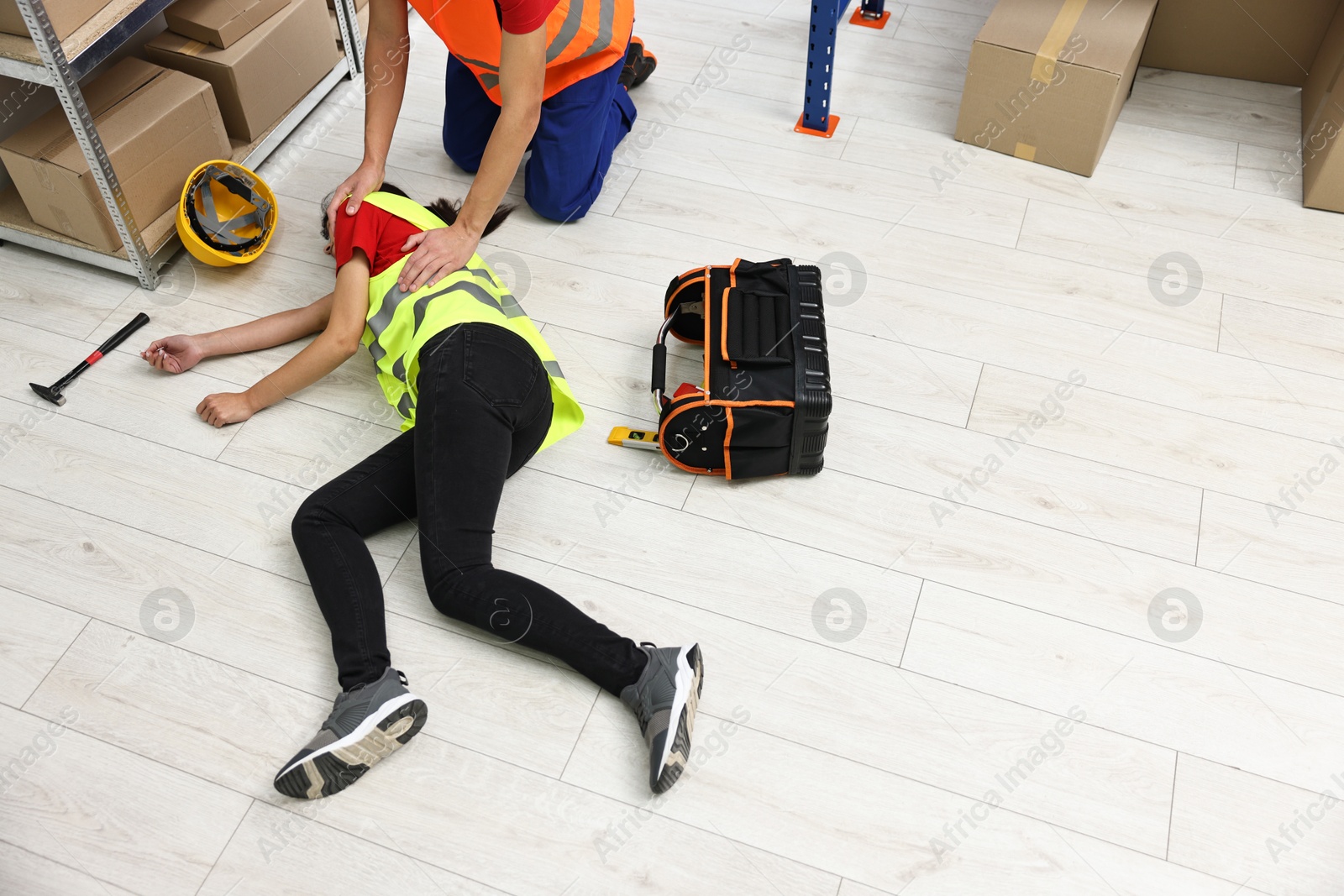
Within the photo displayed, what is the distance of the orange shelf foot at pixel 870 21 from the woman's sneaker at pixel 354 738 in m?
2.28

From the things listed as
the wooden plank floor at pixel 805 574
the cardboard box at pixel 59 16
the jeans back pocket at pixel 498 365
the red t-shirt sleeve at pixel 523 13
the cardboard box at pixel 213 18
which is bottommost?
the wooden plank floor at pixel 805 574

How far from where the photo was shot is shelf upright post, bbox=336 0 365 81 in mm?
2494

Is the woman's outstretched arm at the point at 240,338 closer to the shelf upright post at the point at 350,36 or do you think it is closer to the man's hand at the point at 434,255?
the man's hand at the point at 434,255

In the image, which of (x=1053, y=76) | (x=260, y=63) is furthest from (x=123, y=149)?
(x=1053, y=76)

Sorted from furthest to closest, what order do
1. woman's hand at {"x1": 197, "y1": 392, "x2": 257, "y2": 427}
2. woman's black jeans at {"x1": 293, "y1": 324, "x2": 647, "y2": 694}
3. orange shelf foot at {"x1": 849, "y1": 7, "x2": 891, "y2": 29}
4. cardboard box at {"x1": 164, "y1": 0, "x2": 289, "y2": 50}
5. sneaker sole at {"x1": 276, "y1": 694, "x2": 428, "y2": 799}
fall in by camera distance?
orange shelf foot at {"x1": 849, "y1": 7, "x2": 891, "y2": 29} → cardboard box at {"x1": 164, "y1": 0, "x2": 289, "y2": 50} → woman's hand at {"x1": 197, "y1": 392, "x2": 257, "y2": 427} → woman's black jeans at {"x1": 293, "y1": 324, "x2": 647, "y2": 694} → sneaker sole at {"x1": 276, "y1": 694, "x2": 428, "y2": 799}

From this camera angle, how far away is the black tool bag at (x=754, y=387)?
161 cm

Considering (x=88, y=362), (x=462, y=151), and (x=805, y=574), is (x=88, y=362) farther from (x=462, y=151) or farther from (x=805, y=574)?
(x=805, y=574)

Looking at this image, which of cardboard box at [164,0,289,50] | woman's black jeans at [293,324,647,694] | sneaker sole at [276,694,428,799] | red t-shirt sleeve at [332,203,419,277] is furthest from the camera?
cardboard box at [164,0,289,50]

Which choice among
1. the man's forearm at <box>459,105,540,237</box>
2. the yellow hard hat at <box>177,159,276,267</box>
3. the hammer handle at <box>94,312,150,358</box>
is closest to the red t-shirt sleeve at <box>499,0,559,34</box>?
the man's forearm at <box>459,105,540,237</box>

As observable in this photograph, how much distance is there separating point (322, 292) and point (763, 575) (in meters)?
1.14

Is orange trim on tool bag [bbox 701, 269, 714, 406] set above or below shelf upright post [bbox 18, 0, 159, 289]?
below

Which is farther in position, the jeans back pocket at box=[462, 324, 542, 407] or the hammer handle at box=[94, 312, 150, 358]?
the hammer handle at box=[94, 312, 150, 358]

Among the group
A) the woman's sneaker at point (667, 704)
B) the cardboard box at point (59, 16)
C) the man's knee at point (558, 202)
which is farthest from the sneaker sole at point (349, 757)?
the cardboard box at point (59, 16)

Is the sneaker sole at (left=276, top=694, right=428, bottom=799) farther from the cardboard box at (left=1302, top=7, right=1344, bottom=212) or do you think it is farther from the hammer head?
the cardboard box at (left=1302, top=7, right=1344, bottom=212)
